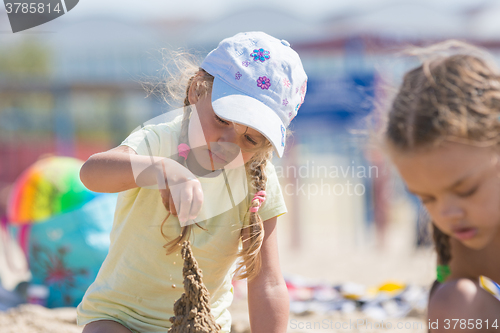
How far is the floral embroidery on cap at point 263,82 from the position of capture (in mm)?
1461

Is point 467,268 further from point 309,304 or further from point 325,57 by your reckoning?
point 325,57

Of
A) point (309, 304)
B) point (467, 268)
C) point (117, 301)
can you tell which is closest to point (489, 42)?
point (309, 304)

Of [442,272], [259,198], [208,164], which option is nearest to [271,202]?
[259,198]

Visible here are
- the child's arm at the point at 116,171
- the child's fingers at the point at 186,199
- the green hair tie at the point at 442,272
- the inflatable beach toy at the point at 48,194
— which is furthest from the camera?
the inflatable beach toy at the point at 48,194

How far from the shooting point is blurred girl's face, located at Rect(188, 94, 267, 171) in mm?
1437

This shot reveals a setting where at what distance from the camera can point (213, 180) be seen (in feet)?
5.29

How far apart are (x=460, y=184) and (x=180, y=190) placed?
70 centimetres

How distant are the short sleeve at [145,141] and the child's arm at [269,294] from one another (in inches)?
18.2

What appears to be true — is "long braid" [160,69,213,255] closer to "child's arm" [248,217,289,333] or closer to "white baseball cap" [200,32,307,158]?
→ "white baseball cap" [200,32,307,158]

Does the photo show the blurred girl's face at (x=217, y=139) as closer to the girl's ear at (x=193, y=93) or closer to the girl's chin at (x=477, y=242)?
the girl's ear at (x=193, y=93)

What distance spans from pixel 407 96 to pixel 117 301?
43.9 inches

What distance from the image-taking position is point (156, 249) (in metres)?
1.55

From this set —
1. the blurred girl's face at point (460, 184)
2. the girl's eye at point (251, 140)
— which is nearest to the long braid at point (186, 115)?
the girl's eye at point (251, 140)

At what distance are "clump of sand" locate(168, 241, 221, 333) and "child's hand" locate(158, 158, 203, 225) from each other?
0.14m
